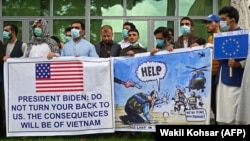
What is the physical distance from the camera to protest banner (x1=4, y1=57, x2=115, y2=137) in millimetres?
7375

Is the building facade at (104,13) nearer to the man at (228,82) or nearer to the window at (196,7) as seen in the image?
the window at (196,7)

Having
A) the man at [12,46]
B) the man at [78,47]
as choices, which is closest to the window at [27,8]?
the man at [12,46]

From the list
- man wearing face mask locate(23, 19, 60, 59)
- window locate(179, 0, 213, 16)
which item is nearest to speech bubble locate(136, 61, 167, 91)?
man wearing face mask locate(23, 19, 60, 59)

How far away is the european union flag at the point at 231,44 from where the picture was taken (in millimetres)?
6355

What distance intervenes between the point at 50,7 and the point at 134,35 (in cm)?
855

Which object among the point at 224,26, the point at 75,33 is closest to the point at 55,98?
the point at 75,33

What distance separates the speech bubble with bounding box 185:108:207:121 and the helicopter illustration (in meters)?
0.32

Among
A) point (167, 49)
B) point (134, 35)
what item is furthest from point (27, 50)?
point (167, 49)

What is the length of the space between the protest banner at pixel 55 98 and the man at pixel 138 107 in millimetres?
250

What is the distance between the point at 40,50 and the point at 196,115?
2.57 metres

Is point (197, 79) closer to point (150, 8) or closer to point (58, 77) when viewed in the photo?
point (58, 77)

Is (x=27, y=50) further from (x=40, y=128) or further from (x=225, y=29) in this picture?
(x=225, y=29)

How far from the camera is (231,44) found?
6.50 m

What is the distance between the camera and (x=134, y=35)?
7.92 m
